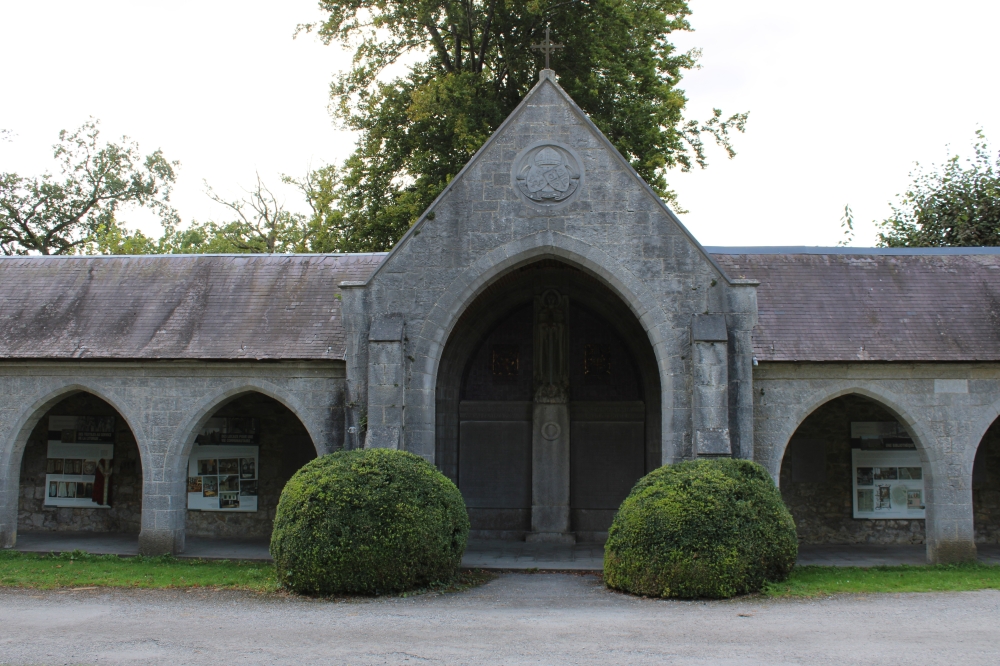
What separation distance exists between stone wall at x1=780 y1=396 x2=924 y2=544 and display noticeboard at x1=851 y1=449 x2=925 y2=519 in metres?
0.16

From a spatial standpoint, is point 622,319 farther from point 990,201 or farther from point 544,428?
point 990,201

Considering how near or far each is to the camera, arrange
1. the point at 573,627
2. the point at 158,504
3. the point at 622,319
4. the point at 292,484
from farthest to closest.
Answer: the point at 622,319 < the point at 158,504 < the point at 292,484 < the point at 573,627

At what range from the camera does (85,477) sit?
1667 cm

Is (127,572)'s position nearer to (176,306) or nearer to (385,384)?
(385,384)

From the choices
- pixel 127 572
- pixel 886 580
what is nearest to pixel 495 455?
pixel 127 572

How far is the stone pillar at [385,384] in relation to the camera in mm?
12359

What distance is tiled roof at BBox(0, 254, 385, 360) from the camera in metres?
14.3

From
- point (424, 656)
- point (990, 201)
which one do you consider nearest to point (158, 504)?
point (424, 656)

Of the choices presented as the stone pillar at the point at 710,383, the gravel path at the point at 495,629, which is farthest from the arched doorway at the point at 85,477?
the stone pillar at the point at 710,383

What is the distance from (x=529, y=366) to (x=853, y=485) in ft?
20.6


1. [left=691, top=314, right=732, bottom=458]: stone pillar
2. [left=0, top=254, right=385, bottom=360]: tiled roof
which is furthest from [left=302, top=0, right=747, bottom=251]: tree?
[left=691, top=314, right=732, bottom=458]: stone pillar

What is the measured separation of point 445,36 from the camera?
74.5 feet

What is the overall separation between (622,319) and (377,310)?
16.2ft

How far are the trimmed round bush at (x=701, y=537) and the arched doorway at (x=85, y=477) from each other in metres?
10.4
